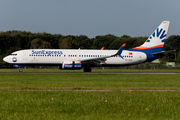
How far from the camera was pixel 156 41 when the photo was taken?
50.1 m

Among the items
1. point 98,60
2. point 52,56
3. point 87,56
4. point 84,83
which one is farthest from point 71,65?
point 84,83

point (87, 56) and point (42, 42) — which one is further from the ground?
point (42, 42)

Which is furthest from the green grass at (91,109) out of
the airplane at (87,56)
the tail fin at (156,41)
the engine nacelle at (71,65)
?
the tail fin at (156,41)

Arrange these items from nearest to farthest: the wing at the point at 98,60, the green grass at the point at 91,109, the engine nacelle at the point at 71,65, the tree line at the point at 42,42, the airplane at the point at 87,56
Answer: the green grass at the point at 91,109, the engine nacelle at the point at 71,65, the wing at the point at 98,60, the airplane at the point at 87,56, the tree line at the point at 42,42

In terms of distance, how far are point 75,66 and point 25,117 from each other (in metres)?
34.1

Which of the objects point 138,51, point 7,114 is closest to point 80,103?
point 7,114

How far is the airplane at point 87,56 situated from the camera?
4438cm

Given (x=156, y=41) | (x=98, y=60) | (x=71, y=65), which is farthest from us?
(x=156, y=41)

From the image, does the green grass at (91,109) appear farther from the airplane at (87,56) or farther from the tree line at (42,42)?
the tree line at (42,42)

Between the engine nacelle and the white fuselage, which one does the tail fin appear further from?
the engine nacelle

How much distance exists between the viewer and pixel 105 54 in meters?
46.9

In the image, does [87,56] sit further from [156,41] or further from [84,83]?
[84,83]

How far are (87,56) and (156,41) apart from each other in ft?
42.6

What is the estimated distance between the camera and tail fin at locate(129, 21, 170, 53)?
49719mm
